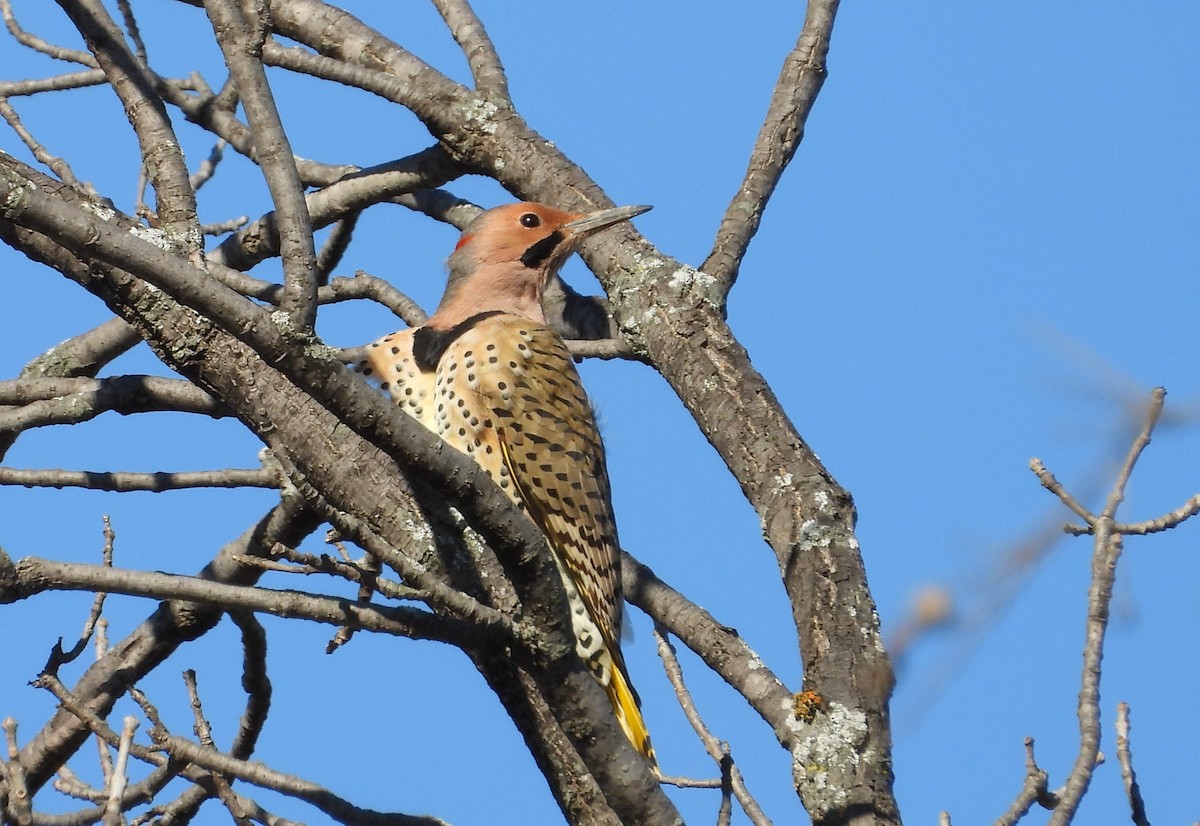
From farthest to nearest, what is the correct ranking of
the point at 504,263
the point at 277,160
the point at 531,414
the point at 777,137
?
the point at 504,263
the point at 531,414
the point at 777,137
the point at 277,160

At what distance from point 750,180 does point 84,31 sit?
1933mm

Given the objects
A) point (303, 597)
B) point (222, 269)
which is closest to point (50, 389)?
point (222, 269)

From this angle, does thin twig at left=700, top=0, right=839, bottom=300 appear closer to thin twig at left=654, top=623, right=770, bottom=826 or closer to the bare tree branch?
thin twig at left=654, top=623, right=770, bottom=826

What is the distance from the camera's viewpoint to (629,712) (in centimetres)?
404

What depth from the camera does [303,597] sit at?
2.42 m

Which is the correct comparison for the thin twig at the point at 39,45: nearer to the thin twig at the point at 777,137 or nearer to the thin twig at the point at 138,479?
the thin twig at the point at 138,479

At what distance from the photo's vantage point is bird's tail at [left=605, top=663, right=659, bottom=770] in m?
3.95

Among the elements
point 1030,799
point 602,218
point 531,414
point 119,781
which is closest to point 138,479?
point 531,414

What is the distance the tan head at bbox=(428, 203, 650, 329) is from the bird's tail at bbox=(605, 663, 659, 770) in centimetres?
141

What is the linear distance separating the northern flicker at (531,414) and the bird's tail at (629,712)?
17cm

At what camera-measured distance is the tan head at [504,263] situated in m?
5.00

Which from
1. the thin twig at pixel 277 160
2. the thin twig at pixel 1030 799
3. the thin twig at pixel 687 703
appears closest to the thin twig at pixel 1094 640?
the thin twig at pixel 1030 799

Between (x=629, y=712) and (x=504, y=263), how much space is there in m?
1.82

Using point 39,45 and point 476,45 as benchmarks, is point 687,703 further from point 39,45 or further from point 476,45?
point 39,45
